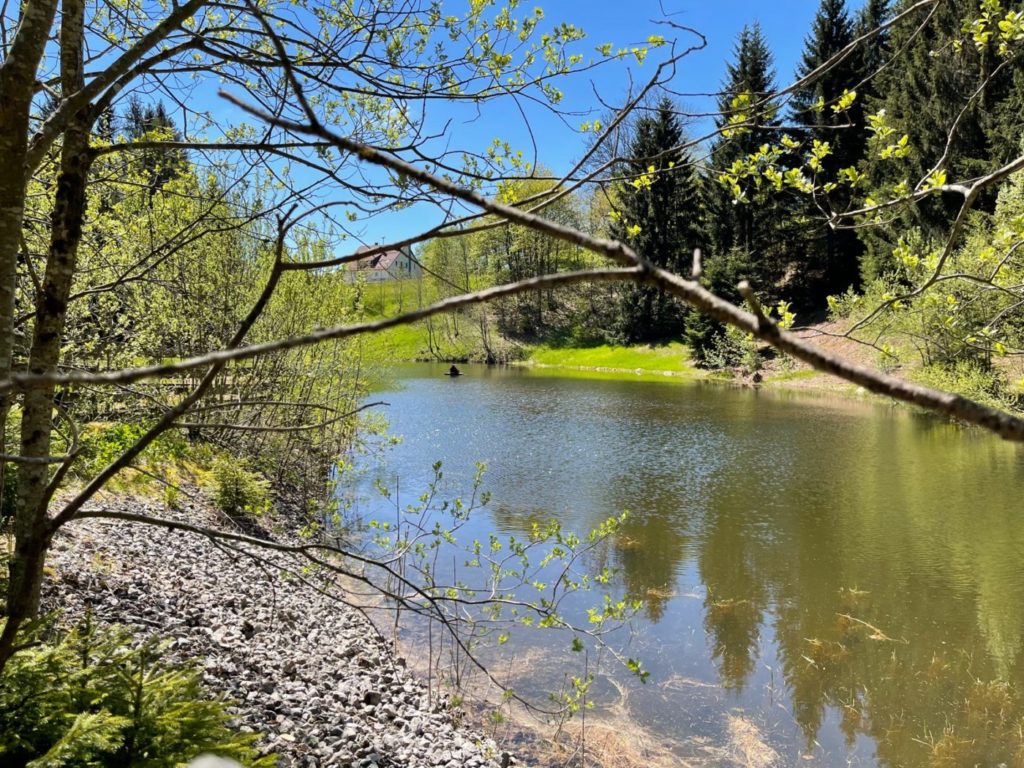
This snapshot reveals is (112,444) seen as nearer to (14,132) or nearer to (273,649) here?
(273,649)

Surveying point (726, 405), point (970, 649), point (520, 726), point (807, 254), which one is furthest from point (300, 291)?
point (807, 254)

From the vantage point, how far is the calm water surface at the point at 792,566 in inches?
237

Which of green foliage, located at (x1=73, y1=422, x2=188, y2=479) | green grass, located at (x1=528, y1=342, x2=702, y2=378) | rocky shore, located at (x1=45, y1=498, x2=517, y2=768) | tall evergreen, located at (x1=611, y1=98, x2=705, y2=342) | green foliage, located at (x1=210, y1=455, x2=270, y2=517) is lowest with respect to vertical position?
rocky shore, located at (x1=45, y1=498, x2=517, y2=768)

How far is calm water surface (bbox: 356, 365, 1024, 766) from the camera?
6.01m

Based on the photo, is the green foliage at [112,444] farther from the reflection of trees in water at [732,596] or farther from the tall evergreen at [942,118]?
the tall evergreen at [942,118]

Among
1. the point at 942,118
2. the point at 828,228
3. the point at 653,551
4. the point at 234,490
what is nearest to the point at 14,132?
the point at 234,490

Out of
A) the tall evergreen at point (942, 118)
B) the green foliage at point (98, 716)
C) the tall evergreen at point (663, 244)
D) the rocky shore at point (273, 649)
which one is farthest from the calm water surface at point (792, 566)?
the tall evergreen at point (663, 244)

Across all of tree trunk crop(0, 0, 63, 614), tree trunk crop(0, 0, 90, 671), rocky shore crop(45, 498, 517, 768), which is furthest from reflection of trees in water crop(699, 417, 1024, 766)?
tree trunk crop(0, 0, 63, 614)

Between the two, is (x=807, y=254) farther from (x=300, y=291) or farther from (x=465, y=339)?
(x=300, y=291)

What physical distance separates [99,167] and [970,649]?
9.68 metres

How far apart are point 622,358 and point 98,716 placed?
44546 mm

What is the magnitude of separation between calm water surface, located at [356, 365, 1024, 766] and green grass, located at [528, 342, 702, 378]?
64.3ft

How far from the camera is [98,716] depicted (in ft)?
7.80

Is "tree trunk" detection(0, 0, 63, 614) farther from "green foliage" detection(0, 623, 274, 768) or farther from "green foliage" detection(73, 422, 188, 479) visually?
"green foliage" detection(73, 422, 188, 479)
